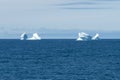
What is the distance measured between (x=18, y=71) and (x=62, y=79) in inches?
467

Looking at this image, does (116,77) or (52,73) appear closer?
(116,77)

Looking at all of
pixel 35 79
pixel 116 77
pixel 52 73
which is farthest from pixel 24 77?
pixel 116 77

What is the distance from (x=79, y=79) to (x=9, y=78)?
850 centimetres

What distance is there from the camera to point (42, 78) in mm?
57781

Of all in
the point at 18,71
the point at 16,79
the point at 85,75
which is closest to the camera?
the point at 16,79

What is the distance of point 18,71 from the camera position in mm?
66688

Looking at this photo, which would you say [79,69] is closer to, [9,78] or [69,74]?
[69,74]

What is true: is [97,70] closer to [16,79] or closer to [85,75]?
[85,75]

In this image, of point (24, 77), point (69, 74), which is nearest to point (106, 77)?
point (69, 74)

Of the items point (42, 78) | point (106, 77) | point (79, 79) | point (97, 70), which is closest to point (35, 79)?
point (42, 78)

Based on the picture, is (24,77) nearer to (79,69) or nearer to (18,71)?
(18,71)

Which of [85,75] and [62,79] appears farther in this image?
[85,75]

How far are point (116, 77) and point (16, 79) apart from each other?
1252cm

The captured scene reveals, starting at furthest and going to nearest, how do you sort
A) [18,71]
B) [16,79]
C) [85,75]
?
[18,71], [85,75], [16,79]
